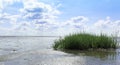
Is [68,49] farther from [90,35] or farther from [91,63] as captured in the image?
[91,63]

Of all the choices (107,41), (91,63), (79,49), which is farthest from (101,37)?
(91,63)

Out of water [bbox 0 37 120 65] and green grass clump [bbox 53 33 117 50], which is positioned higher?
green grass clump [bbox 53 33 117 50]

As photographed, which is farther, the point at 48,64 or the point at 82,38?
the point at 82,38

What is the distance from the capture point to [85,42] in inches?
985

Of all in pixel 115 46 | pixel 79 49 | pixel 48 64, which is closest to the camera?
pixel 48 64

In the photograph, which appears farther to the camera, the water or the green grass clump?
the green grass clump

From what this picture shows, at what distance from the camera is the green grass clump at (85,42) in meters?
24.9

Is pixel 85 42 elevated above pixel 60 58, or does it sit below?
above

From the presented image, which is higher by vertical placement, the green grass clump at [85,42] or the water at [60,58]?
the green grass clump at [85,42]

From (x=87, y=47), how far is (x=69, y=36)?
2.36 meters

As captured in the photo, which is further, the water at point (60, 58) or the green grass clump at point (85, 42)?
the green grass clump at point (85, 42)

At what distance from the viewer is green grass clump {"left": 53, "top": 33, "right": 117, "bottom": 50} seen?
24.9m

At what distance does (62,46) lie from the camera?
2583 cm

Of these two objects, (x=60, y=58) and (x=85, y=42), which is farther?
(x=85, y=42)
